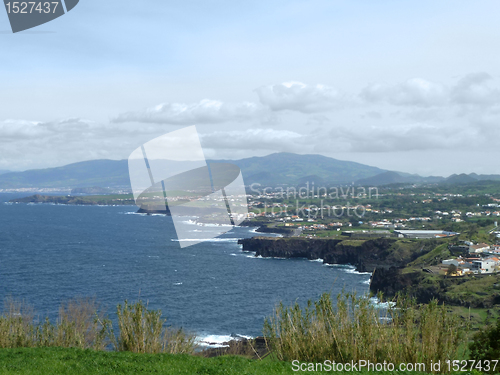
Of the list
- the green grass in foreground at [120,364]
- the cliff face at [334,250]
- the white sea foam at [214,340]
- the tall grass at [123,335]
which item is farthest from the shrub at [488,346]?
the cliff face at [334,250]

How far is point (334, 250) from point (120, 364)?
56.3 m

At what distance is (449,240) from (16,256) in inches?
2371

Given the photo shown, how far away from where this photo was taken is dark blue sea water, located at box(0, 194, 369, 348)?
3506 cm

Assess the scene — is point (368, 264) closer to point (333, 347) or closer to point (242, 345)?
point (242, 345)

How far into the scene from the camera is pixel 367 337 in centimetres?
1080

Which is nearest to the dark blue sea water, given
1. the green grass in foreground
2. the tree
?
the tree

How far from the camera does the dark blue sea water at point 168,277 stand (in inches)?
1380

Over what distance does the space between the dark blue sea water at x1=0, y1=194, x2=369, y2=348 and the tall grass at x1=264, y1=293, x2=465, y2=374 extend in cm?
1828

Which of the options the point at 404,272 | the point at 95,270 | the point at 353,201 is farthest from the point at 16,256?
the point at 353,201

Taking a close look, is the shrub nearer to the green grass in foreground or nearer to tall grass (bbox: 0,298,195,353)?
the green grass in foreground

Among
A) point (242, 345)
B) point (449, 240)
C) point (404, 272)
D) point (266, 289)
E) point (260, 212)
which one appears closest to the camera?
point (242, 345)

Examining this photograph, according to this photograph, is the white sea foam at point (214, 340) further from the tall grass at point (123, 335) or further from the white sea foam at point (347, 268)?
the white sea foam at point (347, 268)

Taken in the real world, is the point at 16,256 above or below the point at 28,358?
below

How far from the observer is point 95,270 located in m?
49.8
